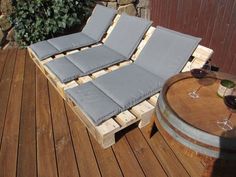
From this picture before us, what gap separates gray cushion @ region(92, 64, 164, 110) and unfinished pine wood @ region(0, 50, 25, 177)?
0.94m

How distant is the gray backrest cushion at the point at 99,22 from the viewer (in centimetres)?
346

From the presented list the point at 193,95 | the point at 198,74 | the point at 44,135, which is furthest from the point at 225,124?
the point at 44,135

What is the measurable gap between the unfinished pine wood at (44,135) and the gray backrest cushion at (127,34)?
43.2 inches

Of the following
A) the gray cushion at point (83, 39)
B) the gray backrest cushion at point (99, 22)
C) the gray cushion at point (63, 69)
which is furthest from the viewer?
the gray backrest cushion at point (99, 22)

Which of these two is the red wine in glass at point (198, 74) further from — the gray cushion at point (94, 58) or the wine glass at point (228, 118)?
the gray cushion at point (94, 58)

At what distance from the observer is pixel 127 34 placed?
3.01 metres

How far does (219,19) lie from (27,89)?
2.63 metres

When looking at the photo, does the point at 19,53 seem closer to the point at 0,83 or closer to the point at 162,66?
the point at 0,83

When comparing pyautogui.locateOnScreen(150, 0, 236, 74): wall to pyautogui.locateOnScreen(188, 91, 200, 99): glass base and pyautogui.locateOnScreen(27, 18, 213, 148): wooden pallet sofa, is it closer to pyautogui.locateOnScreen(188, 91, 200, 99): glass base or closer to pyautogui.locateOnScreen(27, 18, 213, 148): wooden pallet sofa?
pyautogui.locateOnScreen(27, 18, 213, 148): wooden pallet sofa

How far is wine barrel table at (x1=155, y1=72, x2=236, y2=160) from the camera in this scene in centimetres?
140

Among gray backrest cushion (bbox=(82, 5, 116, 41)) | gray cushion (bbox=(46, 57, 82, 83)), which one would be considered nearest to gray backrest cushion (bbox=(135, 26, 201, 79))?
gray cushion (bbox=(46, 57, 82, 83))

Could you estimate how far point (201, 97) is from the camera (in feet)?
5.67

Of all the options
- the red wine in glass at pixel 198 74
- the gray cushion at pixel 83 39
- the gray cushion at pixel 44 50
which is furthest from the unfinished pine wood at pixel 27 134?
the red wine in glass at pixel 198 74

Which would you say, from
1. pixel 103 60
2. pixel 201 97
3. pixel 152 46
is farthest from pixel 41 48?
pixel 201 97
